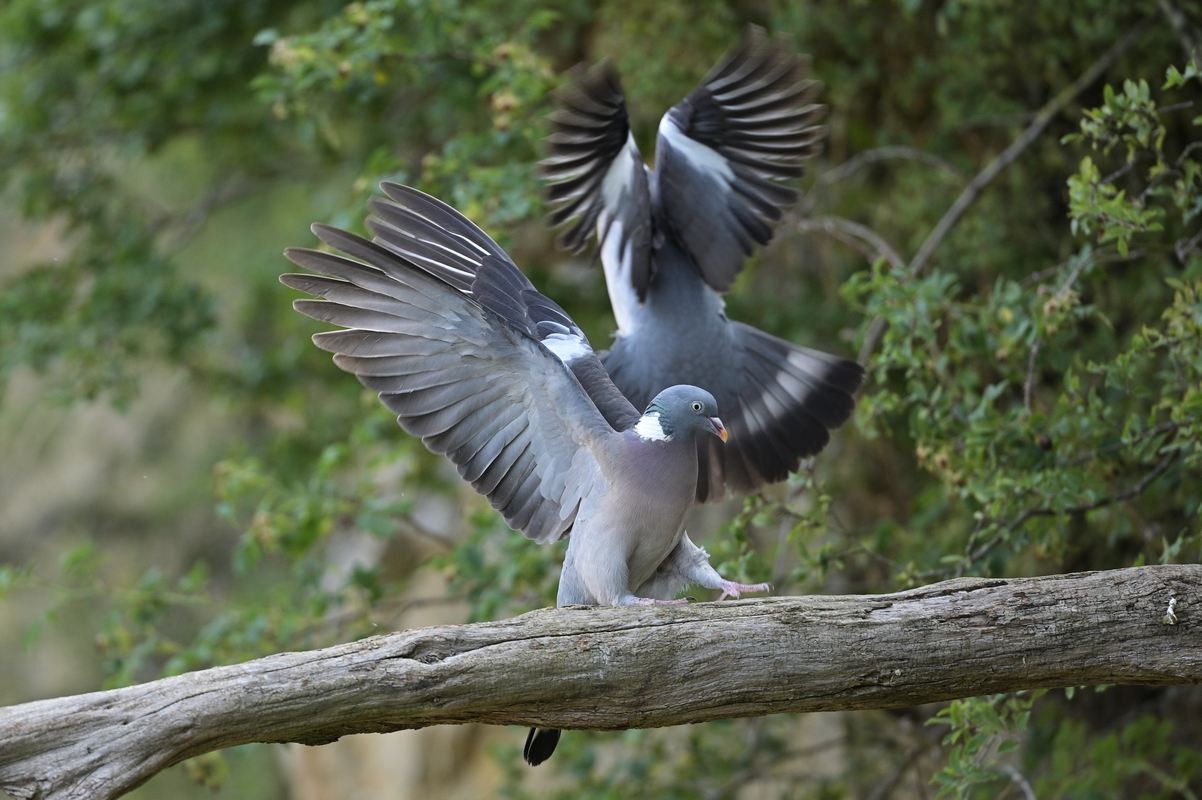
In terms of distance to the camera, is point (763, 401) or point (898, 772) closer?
point (763, 401)

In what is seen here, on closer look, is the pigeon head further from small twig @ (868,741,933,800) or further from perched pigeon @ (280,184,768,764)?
small twig @ (868,741,933,800)

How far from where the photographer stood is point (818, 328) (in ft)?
19.6

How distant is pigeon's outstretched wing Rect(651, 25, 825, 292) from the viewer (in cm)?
445

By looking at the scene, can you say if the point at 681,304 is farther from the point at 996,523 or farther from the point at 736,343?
the point at 996,523

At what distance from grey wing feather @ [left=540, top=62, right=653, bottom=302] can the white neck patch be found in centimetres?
117

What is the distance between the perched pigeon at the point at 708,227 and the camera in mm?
4305

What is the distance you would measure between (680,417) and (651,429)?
0.08 metres

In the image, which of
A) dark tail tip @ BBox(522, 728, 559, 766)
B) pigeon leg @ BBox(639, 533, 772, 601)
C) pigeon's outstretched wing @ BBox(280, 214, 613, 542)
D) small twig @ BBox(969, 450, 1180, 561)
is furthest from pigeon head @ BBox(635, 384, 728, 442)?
small twig @ BBox(969, 450, 1180, 561)

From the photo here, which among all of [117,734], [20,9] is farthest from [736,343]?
[20,9]

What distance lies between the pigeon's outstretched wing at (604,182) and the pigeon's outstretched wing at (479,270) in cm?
86

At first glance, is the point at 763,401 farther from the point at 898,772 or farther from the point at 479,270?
the point at 898,772

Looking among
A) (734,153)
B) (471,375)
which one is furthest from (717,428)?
(734,153)

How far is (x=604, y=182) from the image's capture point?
14.7 ft

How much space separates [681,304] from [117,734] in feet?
8.22
